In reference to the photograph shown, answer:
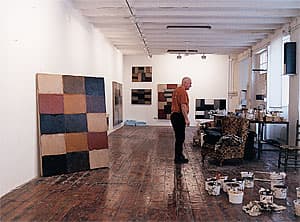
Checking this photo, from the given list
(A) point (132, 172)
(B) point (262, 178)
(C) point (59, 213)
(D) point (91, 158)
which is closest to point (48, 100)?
(D) point (91, 158)

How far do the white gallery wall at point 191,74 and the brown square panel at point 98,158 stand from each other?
376 inches

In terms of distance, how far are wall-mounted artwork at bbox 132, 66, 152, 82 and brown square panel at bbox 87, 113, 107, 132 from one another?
939cm

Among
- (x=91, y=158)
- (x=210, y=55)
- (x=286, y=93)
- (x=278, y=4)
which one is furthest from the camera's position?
Result: (x=210, y=55)

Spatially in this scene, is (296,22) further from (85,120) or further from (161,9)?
(85,120)

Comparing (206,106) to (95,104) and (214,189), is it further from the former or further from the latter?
(214,189)

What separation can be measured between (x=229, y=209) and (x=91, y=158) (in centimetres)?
274

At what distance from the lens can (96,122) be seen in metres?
6.23

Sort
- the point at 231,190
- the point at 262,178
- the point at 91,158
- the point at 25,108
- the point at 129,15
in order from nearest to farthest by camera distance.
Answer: the point at 231,190 < the point at 25,108 < the point at 262,178 < the point at 91,158 < the point at 129,15

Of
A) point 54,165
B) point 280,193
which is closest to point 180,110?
point 54,165

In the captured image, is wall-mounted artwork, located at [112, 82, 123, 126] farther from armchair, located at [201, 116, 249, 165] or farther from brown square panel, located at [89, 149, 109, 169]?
brown square panel, located at [89, 149, 109, 169]

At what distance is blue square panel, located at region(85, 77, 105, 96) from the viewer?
20.5ft

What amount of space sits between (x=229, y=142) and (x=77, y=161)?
8.26 feet

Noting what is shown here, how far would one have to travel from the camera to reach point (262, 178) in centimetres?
543

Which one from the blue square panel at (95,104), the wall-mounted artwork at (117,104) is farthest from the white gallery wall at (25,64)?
the wall-mounted artwork at (117,104)
